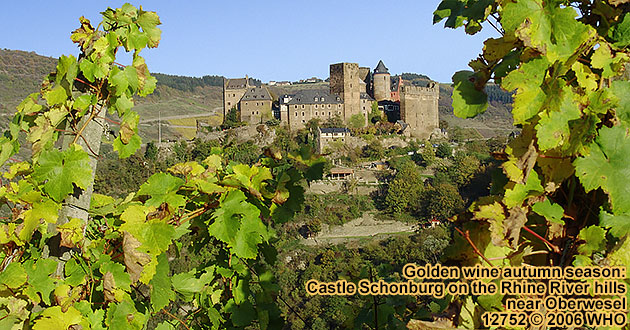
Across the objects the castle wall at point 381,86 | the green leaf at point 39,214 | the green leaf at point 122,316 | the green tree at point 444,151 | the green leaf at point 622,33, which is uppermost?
the castle wall at point 381,86

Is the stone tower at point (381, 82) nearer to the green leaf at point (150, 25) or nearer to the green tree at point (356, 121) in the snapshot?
the green tree at point (356, 121)

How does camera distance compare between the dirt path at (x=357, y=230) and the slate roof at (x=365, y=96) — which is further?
the slate roof at (x=365, y=96)

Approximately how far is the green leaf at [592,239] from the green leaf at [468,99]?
0.32 metres

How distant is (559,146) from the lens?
1.09m

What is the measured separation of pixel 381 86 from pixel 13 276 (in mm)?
43585

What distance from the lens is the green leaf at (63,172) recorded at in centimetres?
166

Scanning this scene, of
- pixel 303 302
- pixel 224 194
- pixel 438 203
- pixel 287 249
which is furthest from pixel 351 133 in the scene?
pixel 224 194

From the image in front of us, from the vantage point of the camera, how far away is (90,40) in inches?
73.8

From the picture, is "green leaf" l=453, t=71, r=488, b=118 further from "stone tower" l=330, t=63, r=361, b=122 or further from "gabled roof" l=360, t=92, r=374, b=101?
"gabled roof" l=360, t=92, r=374, b=101

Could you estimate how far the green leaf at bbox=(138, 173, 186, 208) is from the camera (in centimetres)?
192

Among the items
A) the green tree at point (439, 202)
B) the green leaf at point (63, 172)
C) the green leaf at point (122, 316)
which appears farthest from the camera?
the green tree at point (439, 202)

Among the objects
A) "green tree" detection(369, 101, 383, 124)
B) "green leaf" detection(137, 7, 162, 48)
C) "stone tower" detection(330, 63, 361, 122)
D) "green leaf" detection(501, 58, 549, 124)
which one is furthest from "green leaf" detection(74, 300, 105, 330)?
"green tree" detection(369, 101, 383, 124)

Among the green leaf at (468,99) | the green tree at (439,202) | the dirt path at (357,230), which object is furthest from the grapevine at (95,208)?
the green tree at (439,202)

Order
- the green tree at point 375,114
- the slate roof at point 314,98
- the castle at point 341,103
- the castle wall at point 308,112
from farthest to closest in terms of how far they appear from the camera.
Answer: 1. the green tree at point 375,114
2. the slate roof at point 314,98
3. the castle at point 341,103
4. the castle wall at point 308,112
